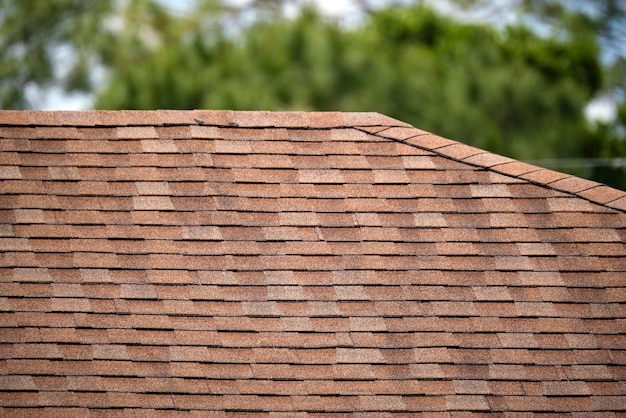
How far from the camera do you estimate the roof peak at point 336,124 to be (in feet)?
24.6

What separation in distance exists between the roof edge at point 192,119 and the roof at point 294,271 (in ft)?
0.05

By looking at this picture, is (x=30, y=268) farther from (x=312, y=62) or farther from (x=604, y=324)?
(x=312, y=62)

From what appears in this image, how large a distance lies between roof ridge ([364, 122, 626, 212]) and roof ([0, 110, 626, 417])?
0.02 m

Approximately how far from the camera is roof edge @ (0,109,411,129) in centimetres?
762

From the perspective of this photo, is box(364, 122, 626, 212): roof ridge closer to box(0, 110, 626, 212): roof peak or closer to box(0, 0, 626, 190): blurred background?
box(0, 110, 626, 212): roof peak

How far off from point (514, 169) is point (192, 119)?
2466 mm

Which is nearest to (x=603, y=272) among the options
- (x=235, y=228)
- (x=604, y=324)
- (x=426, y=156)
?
(x=604, y=324)

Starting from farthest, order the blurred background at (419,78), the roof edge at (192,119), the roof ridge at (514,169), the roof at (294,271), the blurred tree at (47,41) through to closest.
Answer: the blurred tree at (47,41), the blurred background at (419,78), the roof edge at (192,119), the roof ridge at (514,169), the roof at (294,271)

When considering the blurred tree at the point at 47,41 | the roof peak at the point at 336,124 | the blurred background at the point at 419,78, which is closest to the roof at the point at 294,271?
the roof peak at the point at 336,124

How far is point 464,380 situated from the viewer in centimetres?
649

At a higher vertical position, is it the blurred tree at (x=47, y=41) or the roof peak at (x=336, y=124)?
the blurred tree at (x=47, y=41)

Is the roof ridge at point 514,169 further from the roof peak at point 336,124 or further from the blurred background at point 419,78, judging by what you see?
the blurred background at point 419,78

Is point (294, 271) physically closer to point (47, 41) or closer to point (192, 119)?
point (192, 119)

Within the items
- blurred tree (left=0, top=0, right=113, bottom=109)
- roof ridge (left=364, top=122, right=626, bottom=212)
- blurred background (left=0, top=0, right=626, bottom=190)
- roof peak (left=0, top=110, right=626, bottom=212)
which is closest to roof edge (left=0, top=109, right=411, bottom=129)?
roof peak (left=0, top=110, right=626, bottom=212)
